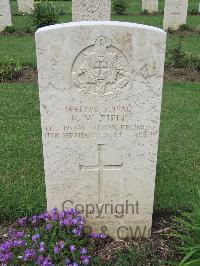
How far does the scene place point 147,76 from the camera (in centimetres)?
310

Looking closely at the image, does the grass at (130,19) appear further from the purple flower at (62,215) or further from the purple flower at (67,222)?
the purple flower at (67,222)

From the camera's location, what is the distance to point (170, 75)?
8875mm

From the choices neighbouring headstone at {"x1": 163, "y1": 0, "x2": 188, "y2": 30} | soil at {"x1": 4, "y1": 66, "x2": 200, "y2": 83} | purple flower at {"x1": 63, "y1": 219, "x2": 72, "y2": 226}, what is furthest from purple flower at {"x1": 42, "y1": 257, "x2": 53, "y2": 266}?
neighbouring headstone at {"x1": 163, "y1": 0, "x2": 188, "y2": 30}

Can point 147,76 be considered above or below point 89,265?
above

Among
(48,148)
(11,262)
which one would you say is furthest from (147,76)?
(11,262)

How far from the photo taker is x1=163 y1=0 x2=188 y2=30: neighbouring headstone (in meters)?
13.5

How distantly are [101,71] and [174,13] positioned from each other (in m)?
11.6

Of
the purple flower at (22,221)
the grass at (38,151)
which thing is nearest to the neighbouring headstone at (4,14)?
the grass at (38,151)

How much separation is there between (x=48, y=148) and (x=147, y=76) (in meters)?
1.07

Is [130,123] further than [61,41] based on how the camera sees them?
Yes

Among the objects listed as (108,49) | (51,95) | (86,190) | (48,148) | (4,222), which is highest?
(108,49)

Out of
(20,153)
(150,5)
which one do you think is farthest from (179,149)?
(150,5)

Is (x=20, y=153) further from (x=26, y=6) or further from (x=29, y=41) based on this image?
(x=26, y=6)

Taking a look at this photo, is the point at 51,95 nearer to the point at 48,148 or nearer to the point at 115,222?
the point at 48,148
